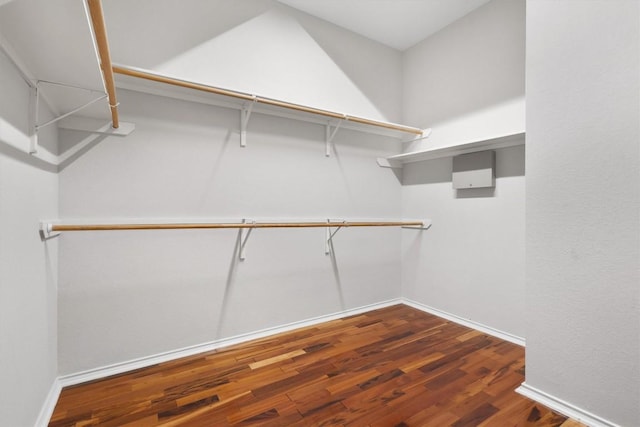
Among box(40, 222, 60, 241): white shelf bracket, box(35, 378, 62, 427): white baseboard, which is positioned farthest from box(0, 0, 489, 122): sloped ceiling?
box(35, 378, 62, 427): white baseboard

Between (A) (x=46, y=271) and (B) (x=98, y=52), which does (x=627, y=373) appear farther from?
(A) (x=46, y=271)

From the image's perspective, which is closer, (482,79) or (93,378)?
(93,378)

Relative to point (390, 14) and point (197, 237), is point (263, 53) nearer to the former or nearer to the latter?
point (390, 14)

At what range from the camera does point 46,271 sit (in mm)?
1364

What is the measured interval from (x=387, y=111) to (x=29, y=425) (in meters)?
2.89

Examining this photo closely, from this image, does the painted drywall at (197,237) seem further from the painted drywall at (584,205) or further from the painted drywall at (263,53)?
the painted drywall at (584,205)

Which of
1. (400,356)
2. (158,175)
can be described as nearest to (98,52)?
(158,175)

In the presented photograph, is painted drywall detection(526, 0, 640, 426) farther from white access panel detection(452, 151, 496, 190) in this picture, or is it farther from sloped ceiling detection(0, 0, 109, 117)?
sloped ceiling detection(0, 0, 109, 117)

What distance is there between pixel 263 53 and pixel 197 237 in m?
1.32

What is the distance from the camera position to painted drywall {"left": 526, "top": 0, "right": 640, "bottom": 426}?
119cm

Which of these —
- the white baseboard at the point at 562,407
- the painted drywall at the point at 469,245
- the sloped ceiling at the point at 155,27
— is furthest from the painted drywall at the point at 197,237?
the white baseboard at the point at 562,407

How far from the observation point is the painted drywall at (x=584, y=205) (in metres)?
1.19

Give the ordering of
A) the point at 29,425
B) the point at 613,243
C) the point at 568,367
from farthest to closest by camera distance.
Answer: the point at 568,367
the point at 613,243
the point at 29,425

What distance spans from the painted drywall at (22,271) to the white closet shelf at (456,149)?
88.4 inches
